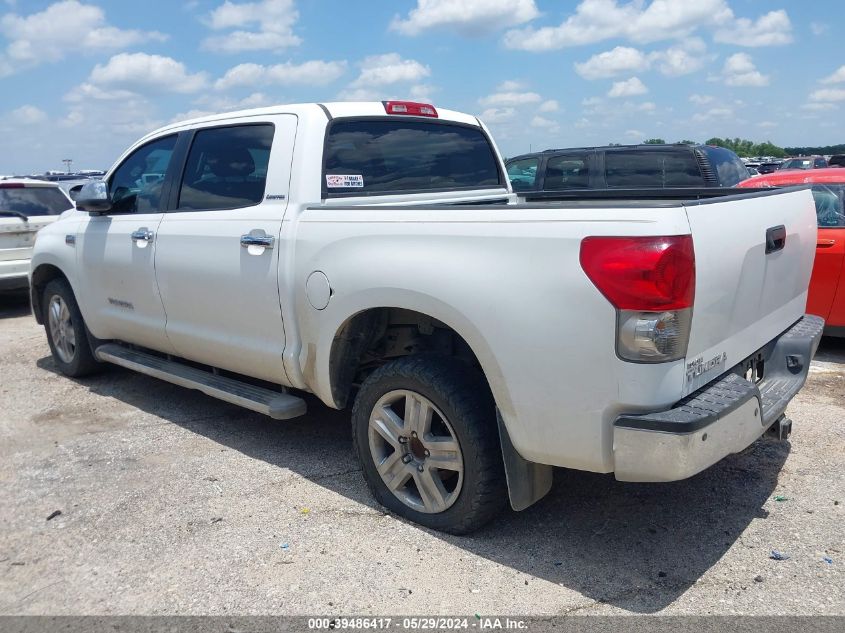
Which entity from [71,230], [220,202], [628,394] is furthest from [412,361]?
[71,230]

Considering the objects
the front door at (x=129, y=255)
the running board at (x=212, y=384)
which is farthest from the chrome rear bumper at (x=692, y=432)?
the front door at (x=129, y=255)

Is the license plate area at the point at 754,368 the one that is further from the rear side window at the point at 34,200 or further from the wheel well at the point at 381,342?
the rear side window at the point at 34,200

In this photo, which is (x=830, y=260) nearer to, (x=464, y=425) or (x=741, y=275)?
(x=741, y=275)

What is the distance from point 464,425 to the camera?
10.5ft

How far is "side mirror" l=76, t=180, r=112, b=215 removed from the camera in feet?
16.8

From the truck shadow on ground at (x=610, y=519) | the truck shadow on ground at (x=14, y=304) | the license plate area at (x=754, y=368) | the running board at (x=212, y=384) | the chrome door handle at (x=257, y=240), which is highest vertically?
the chrome door handle at (x=257, y=240)

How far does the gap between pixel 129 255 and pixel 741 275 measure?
3.80 meters

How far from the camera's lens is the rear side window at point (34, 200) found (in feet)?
31.0

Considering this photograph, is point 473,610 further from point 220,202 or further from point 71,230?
point 71,230

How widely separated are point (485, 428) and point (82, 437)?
304 centimetres

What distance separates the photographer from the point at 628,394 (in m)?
2.70

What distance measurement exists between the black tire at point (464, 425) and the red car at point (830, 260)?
4.01 metres

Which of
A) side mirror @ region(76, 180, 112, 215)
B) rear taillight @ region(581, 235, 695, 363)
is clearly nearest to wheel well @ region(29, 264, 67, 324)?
side mirror @ region(76, 180, 112, 215)

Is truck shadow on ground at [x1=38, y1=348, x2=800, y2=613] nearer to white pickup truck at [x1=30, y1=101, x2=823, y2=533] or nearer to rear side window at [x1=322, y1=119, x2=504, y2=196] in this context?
white pickup truck at [x1=30, y1=101, x2=823, y2=533]
